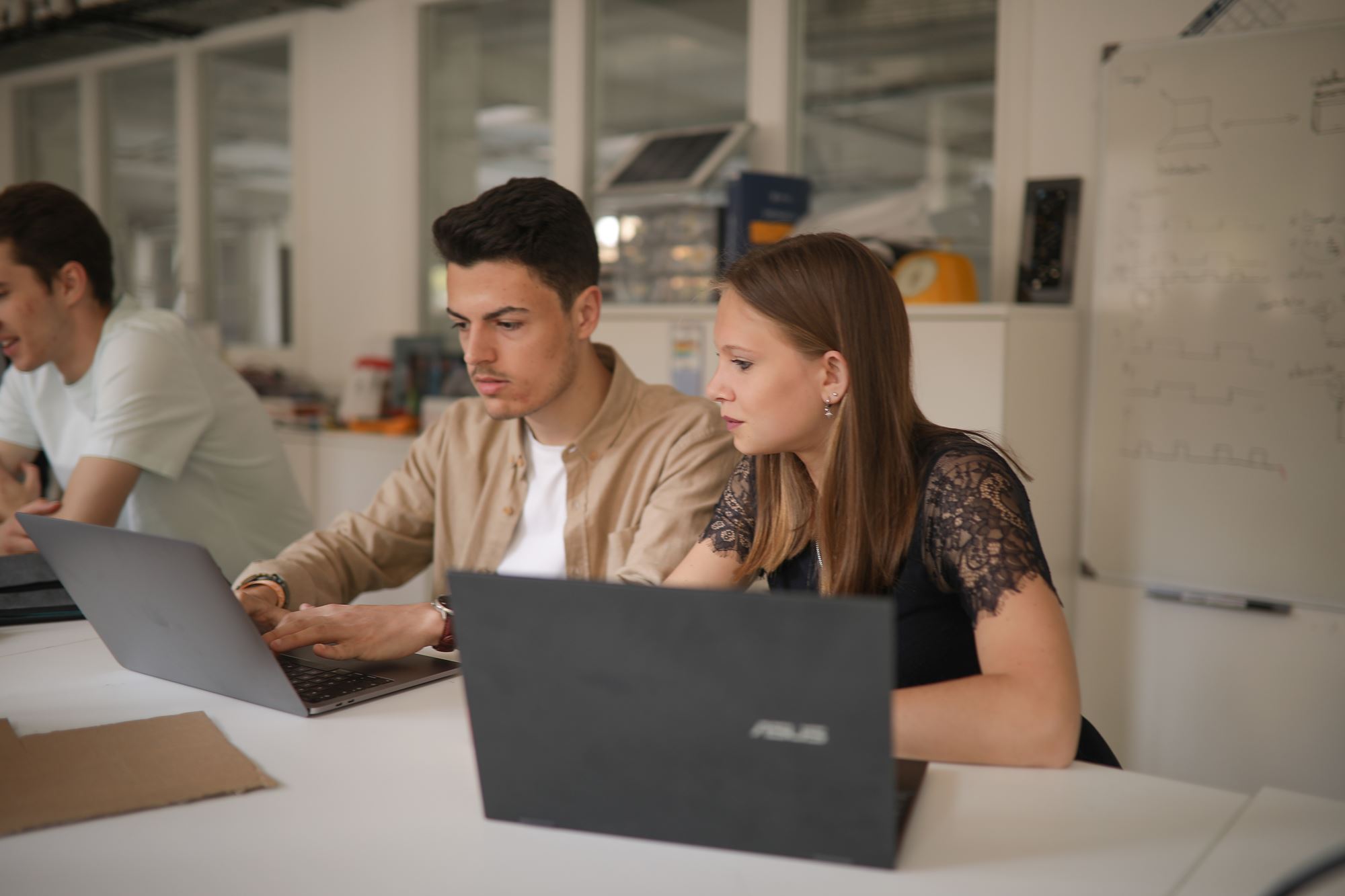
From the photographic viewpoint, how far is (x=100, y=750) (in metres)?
1.16

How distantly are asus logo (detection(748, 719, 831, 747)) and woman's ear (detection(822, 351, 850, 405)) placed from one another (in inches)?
27.4

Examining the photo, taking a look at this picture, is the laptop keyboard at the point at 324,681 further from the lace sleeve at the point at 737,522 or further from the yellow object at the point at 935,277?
the yellow object at the point at 935,277

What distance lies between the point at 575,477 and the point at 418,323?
9.74 feet

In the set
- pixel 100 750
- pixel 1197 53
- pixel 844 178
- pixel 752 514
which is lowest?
pixel 100 750

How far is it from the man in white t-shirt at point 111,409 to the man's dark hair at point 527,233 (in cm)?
78

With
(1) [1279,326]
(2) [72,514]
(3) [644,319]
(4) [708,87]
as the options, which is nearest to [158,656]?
(2) [72,514]

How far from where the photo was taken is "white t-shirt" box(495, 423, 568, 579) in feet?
6.38

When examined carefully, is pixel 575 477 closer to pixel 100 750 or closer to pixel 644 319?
pixel 100 750

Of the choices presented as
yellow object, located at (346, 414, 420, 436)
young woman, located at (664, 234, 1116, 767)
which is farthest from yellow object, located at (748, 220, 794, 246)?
young woman, located at (664, 234, 1116, 767)

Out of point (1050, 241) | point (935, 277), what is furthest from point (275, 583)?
point (1050, 241)

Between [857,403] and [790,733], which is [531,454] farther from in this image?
[790,733]

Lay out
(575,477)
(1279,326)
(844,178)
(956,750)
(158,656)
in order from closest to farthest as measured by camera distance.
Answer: (956,750), (158,656), (575,477), (1279,326), (844,178)

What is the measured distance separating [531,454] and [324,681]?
0.68m

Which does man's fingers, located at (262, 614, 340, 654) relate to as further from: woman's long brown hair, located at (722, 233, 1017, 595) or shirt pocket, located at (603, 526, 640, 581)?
woman's long brown hair, located at (722, 233, 1017, 595)
